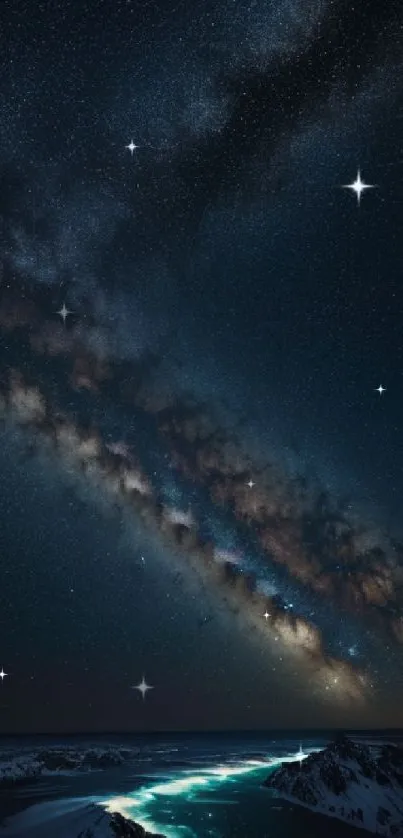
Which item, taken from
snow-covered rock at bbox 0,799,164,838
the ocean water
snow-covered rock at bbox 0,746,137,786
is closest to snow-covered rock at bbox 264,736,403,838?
the ocean water

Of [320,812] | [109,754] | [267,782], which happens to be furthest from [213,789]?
[109,754]

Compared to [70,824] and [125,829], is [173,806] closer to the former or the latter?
[70,824]

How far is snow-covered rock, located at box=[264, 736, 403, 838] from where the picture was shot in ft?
171

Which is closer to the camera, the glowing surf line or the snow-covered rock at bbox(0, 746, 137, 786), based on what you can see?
the glowing surf line

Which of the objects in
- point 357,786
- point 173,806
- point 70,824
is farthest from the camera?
point 173,806

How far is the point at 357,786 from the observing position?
5638 centimetres

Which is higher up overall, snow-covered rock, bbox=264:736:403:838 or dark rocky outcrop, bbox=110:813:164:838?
dark rocky outcrop, bbox=110:813:164:838

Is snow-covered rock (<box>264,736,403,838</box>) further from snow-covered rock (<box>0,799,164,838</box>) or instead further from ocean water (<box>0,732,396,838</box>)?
snow-covered rock (<box>0,799,164,838</box>)

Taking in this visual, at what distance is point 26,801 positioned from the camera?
61.8 meters

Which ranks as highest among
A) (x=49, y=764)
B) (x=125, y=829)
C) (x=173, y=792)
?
(x=125, y=829)

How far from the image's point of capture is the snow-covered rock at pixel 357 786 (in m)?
52.1

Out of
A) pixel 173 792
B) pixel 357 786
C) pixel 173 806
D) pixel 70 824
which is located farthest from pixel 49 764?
pixel 357 786

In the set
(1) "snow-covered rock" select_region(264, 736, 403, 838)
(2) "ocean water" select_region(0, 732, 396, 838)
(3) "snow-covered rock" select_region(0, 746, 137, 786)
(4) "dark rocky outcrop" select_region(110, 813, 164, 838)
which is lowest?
(3) "snow-covered rock" select_region(0, 746, 137, 786)

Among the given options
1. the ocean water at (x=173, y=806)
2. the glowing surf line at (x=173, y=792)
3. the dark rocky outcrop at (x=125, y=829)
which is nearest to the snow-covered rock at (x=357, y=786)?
the ocean water at (x=173, y=806)
